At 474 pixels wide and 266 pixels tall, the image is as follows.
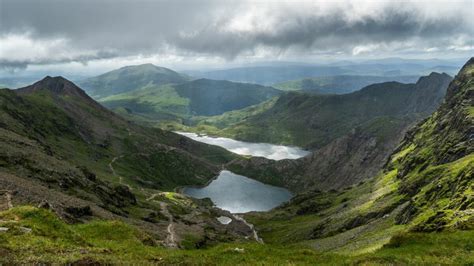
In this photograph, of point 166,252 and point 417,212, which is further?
point 417,212

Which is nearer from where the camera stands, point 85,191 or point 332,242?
point 332,242

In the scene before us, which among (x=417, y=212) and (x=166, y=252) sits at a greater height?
(x=166, y=252)

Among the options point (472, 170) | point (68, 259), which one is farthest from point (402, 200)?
point (68, 259)

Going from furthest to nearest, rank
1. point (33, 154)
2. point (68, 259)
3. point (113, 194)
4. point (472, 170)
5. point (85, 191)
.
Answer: point (113, 194) → point (33, 154) → point (85, 191) → point (472, 170) → point (68, 259)

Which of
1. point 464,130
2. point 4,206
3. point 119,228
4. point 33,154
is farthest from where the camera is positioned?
point 464,130

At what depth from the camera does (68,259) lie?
3055cm

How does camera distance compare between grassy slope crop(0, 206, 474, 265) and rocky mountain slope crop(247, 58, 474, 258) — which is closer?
grassy slope crop(0, 206, 474, 265)

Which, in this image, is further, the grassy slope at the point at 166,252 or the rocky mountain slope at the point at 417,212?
the rocky mountain slope at the point at 417,212

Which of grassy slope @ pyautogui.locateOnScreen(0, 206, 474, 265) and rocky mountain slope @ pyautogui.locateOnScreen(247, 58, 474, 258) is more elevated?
grassy slope @ pyautogui.locateOnScreen(0, 206, 474, 265)

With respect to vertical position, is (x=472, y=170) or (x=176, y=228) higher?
(x=472, y=170)

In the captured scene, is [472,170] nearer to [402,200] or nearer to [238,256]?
[402,200]

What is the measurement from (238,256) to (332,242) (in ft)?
291

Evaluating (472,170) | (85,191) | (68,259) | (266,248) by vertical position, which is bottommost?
(85,191)

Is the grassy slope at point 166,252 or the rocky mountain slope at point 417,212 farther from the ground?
the grassy slope at point 166,252
